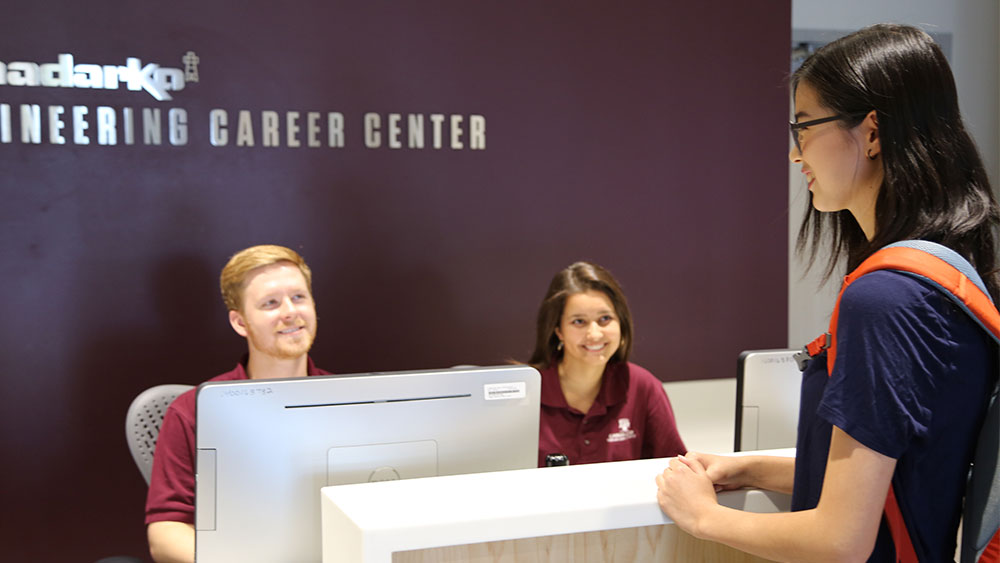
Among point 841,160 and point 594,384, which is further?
point 594,384

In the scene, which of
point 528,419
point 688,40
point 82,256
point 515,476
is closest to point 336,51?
point 82,256

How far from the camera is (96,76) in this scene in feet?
11.4

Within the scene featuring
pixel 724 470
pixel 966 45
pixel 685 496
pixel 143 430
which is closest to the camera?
pixel 685 496

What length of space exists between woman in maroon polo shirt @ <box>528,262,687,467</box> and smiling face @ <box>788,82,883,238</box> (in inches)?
72.5

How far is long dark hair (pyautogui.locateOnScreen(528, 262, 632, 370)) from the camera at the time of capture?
3.37m

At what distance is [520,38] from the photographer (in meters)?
4.09

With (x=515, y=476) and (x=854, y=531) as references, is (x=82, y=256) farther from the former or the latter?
(x=854, y=531)

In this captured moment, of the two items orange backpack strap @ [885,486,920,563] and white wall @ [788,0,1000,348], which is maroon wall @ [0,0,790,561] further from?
orange backpack strap @ [885,486,920,563]

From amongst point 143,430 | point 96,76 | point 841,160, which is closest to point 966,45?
point 96,76

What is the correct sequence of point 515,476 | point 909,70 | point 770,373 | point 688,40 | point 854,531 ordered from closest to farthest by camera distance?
point 854,531 → point 909,70 → point 515,476 → point 770,373 → point 688,40

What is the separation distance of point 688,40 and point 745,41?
0.31 metres

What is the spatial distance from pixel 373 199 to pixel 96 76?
1128 mm

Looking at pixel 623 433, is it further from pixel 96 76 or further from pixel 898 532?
pixel 96 76

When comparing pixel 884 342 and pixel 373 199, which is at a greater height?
pixel 373 199
